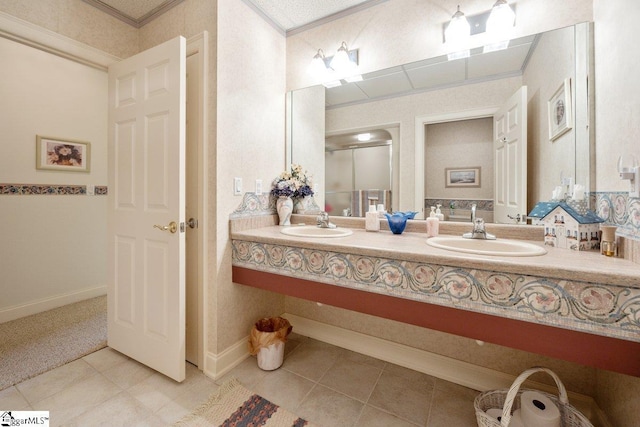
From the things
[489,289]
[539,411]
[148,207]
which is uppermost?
[148,207]

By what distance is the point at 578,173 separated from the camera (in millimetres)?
1403

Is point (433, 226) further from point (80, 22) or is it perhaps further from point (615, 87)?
point (80, 22)

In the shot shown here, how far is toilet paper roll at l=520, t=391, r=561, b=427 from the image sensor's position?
1.09 m

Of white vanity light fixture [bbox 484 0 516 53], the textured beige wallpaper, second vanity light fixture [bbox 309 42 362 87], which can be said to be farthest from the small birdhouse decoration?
the textured beige wallpaper

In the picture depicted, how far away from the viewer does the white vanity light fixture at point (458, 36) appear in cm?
162

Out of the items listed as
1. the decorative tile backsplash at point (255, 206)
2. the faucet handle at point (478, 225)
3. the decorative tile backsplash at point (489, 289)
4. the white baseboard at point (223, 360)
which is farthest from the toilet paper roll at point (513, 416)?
the decorative tile backsplash at point (255, 206)

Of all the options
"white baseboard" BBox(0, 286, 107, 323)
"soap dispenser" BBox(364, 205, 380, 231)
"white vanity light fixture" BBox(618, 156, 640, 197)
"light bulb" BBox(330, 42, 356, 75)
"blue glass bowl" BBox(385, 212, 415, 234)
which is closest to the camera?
"white vanity light fixture" BBox(618, 156, 640, 197)

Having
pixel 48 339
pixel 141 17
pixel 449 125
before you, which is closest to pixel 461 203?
pixel 449 125

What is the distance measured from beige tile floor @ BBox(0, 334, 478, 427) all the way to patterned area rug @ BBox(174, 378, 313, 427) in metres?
0.05

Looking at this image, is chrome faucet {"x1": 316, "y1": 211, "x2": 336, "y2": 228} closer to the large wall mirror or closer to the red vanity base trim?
the large wall mirror

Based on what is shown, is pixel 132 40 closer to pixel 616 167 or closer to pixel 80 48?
pixel 80 48

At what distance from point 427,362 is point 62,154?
3.80m

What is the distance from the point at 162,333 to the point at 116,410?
398 mm

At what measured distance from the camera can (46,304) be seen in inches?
103
